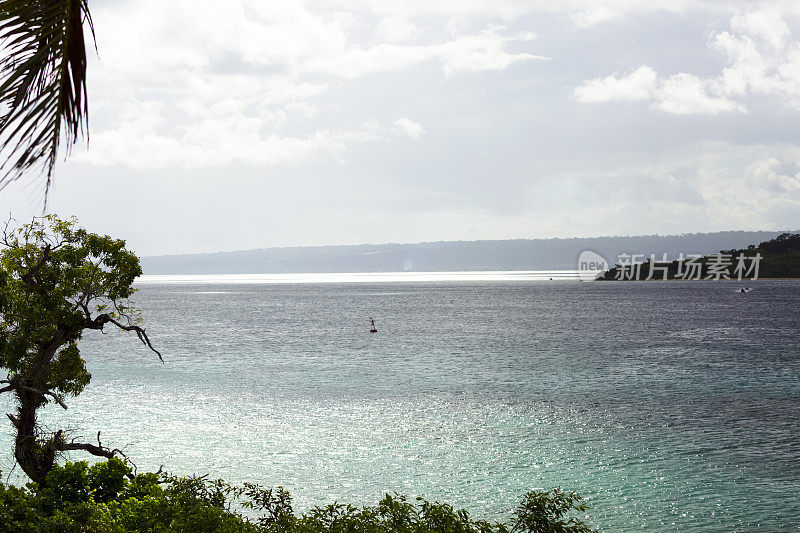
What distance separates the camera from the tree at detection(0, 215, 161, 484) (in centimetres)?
2084

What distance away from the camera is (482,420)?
43219mm

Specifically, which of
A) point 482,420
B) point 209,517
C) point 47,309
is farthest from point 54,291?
point 482,420

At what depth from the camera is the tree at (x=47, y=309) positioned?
2084cm

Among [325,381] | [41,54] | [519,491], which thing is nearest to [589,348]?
[325,381]

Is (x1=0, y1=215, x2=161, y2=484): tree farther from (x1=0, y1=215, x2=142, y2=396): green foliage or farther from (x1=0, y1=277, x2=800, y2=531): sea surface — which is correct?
(x1=0, y1=277, x2=800, y2=531): sea surface

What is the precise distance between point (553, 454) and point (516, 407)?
43.2 feet

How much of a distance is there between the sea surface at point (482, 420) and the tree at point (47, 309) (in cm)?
504

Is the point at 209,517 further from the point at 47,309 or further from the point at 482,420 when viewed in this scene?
the point at 482,420

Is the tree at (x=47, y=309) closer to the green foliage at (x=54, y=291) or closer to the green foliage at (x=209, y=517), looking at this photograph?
the green foliage at (x=54, y=291)

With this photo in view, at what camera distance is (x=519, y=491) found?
28.2 m

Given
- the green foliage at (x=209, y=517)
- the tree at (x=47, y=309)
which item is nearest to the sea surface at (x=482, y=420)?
the tree at (x=47, y=309)

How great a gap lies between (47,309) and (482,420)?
28793 millimetres

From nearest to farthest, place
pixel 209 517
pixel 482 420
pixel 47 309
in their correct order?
pixel 209 517
pixel 47 309
pixel 482 420

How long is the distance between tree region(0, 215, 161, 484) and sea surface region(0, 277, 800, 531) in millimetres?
5035
